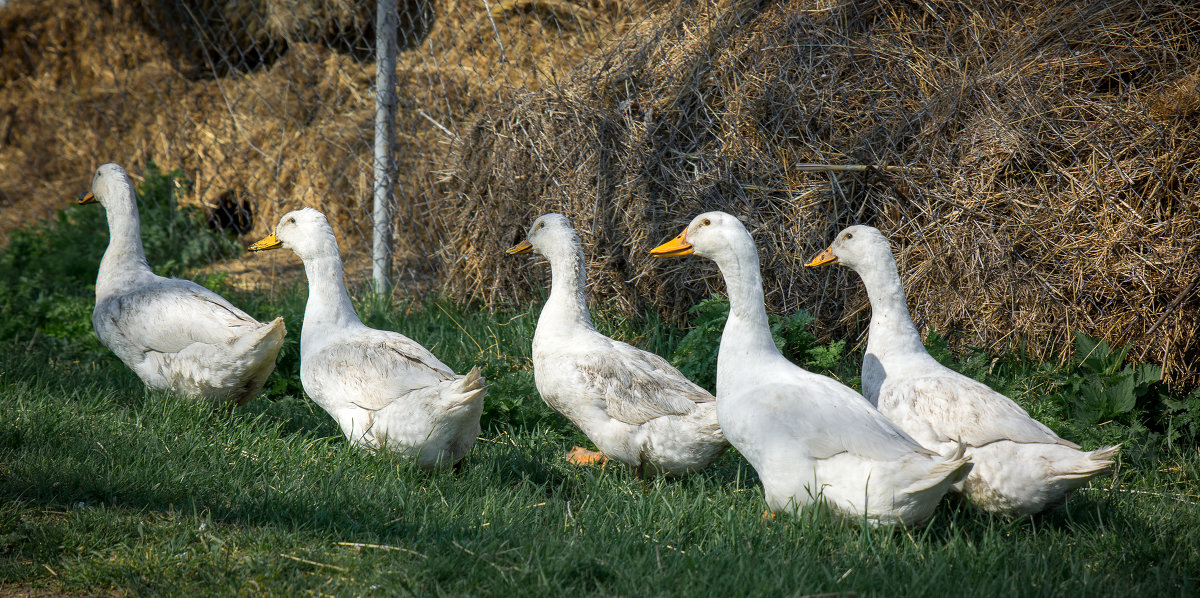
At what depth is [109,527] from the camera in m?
3.24

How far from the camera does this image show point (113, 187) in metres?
5.66

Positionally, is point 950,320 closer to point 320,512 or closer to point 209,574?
point 320,512

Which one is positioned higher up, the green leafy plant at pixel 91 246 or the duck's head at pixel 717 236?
the duck's head at pixel 717 236

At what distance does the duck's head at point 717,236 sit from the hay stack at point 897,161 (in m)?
1.76

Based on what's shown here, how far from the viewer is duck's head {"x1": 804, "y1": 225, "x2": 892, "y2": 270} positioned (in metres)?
4.31

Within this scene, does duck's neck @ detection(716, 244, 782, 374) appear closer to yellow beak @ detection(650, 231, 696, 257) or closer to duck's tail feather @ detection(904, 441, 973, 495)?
yellow beak @ detection(650, 231, 696, 257)

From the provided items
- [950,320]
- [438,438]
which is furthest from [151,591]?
[950,320]

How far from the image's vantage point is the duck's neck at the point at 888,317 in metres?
4.18

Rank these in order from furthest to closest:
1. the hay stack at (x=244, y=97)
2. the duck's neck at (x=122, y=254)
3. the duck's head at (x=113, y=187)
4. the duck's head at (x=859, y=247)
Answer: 1. the hay stack at (x=244, y=97)
2. the duck's head at (x=113, y=187)
3. the duck's neck at (x=122, y=254)
4. the duck's head at (x=859, y=247)

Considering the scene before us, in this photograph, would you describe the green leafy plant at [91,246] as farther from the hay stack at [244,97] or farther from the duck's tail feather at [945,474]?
the duck's tail feather at [945,474]

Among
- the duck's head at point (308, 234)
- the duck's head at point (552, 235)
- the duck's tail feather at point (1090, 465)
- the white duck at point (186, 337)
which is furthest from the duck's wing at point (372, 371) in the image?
the duck's tail feather at point (1090, 465)

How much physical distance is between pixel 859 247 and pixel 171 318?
11.9 feet

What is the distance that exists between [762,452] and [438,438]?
1.43m

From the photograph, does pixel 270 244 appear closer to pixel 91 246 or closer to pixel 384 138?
pixel 384 138
